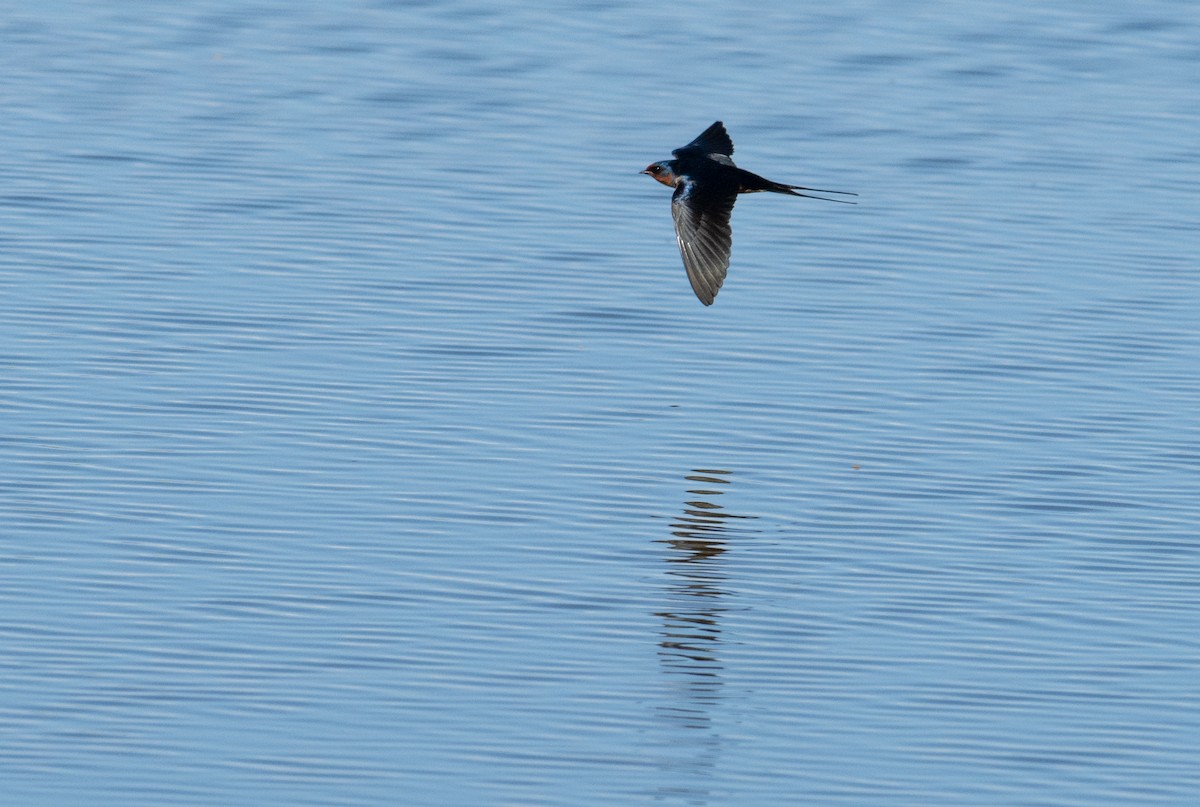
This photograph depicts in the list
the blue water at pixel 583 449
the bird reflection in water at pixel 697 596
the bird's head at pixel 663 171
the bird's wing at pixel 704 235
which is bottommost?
the bird reflection in water at pixel 697 596

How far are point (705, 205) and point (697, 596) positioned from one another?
260 cm

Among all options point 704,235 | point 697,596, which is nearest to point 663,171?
point 704,235

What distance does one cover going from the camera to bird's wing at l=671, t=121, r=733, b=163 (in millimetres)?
10562

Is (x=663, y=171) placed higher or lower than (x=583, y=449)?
higher

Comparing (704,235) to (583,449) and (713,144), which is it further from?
(713,144)

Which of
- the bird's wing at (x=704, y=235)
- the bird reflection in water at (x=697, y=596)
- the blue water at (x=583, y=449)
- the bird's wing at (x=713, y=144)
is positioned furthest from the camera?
the bird's wing at (x=713, y=144)

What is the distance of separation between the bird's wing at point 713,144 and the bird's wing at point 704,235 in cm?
76

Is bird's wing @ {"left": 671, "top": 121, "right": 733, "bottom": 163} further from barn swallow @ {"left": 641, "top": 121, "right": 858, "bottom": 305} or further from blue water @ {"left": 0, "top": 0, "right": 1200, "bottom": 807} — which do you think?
blue water @ {"left": 0, "top": 0, "right": 1200, "bottom": 807}

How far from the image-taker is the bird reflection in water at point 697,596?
21.9ft

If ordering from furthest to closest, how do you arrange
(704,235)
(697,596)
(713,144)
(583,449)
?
(713,144) < (704,235) < (583,449) < (697,596)

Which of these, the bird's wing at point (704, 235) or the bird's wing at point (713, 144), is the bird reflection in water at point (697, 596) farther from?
the bird's wing at point (713, 144)

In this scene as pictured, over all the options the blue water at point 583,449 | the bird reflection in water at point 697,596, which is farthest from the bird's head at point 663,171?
the bird reflection in water at point 697,596

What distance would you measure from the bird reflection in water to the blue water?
0.06ft

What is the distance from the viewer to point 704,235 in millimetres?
9477
